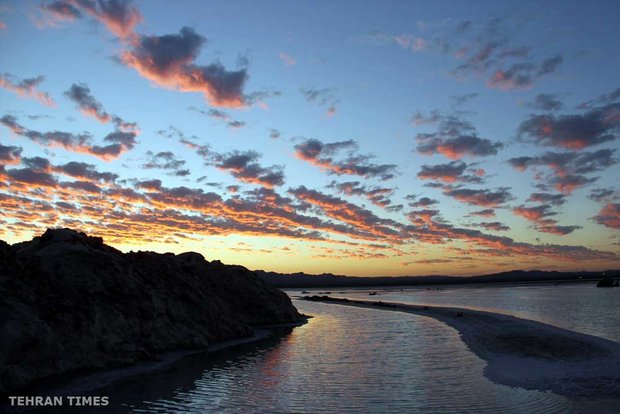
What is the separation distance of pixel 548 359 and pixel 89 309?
25336mm

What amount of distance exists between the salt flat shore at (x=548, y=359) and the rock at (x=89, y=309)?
1865 cm

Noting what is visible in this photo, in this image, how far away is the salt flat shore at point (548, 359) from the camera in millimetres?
18906

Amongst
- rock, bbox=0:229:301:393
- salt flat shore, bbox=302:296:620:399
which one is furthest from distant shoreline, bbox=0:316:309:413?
salt flat shore, bbox=302:296:620:399

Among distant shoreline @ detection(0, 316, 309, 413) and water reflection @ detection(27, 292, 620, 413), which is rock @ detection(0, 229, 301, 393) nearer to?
distant shoreline @ detection(0, 316, 309, 413)

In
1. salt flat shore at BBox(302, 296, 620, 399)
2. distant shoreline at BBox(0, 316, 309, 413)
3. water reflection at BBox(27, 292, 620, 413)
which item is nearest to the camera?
water reflection at BBox(27, 292, 620, 413)

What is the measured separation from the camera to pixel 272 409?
1587cm

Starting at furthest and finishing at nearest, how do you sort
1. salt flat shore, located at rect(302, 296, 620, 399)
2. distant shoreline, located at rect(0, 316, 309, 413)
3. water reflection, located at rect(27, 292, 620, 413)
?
1. salt flat shore, located at rect(302, 296, 620, 399)
2. distant shoreline, located at rect(0, 316, 309, 413)
3. water reflection, located at rect(27, 292, 620, 413)

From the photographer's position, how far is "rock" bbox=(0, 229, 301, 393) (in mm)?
18984

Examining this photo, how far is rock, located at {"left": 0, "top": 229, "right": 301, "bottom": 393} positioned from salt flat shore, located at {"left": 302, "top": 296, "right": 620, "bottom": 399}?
61.2ft

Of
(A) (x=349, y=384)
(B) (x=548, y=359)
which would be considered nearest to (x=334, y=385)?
(A) (x=349, y=384)

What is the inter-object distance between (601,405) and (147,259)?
1245 inches

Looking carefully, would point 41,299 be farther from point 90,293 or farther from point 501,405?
point 501,405

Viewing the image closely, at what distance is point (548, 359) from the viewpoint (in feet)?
82.2

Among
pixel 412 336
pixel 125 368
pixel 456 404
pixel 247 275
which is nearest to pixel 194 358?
pixel 125 368
